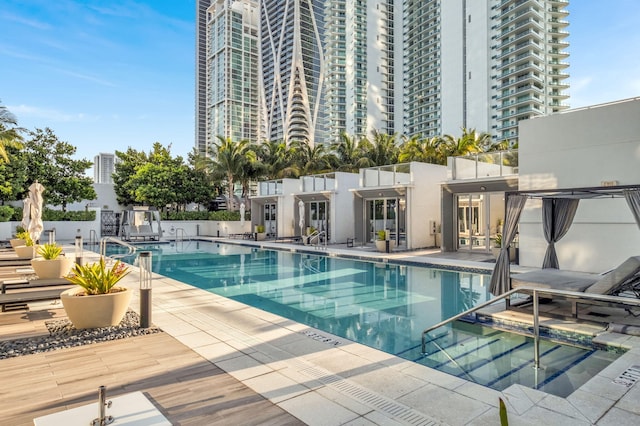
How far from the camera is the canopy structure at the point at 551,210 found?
21.1ft

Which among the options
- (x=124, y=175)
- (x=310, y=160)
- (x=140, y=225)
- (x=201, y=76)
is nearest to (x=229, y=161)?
(x=310, y=160)

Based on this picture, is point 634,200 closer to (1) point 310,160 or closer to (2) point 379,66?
(1) point 310,160

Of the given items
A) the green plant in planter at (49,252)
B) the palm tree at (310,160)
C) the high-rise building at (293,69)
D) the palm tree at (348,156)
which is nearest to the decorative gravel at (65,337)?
the green plant in planter at (49,252)

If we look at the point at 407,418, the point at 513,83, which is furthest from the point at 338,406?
the point at 513,83

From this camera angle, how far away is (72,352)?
4.67 meters

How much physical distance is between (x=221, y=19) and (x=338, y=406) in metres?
115

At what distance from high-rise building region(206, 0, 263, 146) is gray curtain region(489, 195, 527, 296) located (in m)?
93.0

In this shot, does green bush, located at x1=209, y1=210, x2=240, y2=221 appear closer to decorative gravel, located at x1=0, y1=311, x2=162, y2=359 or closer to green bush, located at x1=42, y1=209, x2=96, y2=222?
green bush, located at x1=42, y1=209, x2=96, y2=222

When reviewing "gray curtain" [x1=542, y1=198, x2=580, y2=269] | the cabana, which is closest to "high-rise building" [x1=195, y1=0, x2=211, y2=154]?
the cabana

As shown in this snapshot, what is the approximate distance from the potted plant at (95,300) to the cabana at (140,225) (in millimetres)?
21410

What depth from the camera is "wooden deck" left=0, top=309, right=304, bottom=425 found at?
321 centimetres

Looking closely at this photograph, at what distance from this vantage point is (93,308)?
17.9 ft

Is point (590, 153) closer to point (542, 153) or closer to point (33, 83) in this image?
point (542, 153)

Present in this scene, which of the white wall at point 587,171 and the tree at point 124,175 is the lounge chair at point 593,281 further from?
the tree at point 124,175
